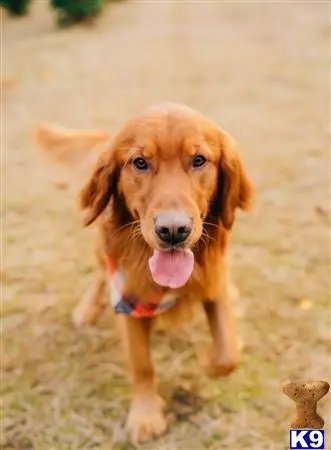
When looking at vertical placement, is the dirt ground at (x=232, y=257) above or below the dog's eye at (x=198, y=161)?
below

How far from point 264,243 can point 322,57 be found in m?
4.57

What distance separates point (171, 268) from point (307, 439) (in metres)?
0.83

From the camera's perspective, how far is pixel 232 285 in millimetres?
4090

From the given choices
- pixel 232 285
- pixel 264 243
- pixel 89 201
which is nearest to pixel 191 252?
pixel 89 201

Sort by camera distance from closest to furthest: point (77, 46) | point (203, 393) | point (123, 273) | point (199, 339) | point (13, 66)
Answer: point (123, 273)
point (203, 393)
point (199, 339)
point (13, 66)
point (77, 46)

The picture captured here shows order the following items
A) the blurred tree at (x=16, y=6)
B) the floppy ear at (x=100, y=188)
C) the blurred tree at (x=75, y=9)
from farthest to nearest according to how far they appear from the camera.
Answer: the blurred tree at (x=16, y=6) → the blurred tree at (x=75, y=9) → the floppy ear at (x=100, y=188)

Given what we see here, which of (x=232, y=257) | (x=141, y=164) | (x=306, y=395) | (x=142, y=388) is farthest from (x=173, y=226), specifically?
(x=232, y=257)

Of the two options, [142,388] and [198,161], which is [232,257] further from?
[198,161]

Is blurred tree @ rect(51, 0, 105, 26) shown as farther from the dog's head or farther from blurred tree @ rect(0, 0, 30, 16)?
the dog's head

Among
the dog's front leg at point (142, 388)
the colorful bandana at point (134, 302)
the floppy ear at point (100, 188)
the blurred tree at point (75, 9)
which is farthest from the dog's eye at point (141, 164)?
the blurred tree at point (75, 9)

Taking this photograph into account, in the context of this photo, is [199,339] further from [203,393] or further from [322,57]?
[322,57]

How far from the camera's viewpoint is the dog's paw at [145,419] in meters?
3.17

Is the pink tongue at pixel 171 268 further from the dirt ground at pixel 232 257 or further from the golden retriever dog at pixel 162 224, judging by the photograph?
the dirt ground at pixel 232 257

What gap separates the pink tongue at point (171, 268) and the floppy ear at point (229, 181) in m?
0.31
